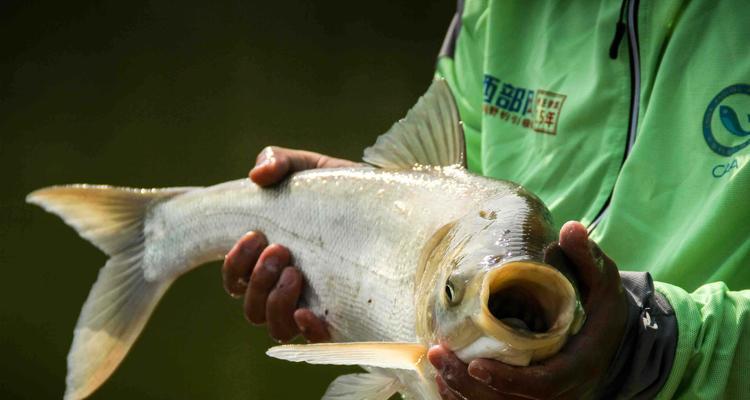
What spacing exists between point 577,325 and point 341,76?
3.06 m

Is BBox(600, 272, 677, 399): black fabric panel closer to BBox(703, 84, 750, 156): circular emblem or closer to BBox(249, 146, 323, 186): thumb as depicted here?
BBox(703, 84, 750, 156): circular emblem

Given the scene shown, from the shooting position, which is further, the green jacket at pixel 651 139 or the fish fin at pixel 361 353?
the green jacket at pixel 651 139

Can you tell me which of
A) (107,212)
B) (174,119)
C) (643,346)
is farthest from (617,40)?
(174,119)

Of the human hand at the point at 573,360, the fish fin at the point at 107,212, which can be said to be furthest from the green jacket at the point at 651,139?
the fish fin at the point at 107,212

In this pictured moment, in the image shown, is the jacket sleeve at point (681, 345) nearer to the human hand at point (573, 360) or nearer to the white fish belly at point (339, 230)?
the human hand at point (573, 360)

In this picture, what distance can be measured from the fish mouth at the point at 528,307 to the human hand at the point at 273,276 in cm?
62

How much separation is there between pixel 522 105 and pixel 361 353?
2.96 ft

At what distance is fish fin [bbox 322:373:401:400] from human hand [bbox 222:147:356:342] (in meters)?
0.18

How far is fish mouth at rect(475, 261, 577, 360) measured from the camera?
3.02 feet

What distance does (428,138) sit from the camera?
1.54 meters

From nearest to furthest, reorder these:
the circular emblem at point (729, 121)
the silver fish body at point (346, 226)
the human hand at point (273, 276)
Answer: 1. the silver fish body at point (346, 226)
2. the circular emblem at point (729, 121)
3. the human hand at point (273, 276)

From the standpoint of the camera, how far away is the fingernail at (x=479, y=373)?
3.20ft

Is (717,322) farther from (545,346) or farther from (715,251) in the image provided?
(545,346)

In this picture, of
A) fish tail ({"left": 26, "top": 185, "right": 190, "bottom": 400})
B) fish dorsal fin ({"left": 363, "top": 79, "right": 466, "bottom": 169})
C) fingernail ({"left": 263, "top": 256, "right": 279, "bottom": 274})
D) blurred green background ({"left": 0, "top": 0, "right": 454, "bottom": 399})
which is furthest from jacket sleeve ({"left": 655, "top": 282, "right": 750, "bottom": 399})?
blurred green background ({"left": 0, "top": 0, "right": 454, "bottom": 399})
